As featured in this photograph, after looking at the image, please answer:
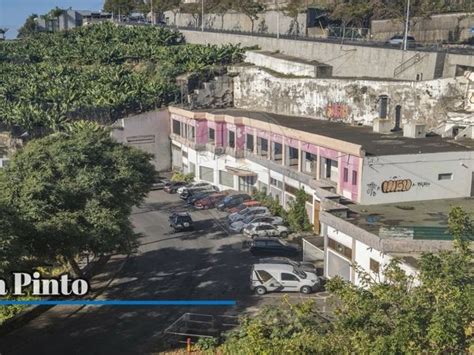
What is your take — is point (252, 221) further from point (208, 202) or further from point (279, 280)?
point (279, 280)

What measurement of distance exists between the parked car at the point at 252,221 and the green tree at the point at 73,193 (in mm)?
7955

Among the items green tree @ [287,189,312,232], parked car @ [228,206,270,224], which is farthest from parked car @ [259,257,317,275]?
parked car @ [228,206,270,224]

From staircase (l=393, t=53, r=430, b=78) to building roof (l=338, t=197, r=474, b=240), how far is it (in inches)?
510

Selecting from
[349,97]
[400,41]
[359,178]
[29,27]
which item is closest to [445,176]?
[359,178]

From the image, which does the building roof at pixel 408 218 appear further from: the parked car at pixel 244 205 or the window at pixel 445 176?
the parked car at pixel 244 205

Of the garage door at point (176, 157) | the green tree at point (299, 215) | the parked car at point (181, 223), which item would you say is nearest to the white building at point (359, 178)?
the green tree at point (299, 215)

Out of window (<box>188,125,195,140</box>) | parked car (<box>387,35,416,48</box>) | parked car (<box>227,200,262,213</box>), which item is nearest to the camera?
parked car (<box>227,200,262,213</box>)

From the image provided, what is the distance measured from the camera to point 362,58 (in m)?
44.2

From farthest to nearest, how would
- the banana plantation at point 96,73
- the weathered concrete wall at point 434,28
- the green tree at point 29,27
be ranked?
1. the green tree at point 29,27
2. the banana plantation at point 96,73
3. the weathered concrete wall at point 434,28

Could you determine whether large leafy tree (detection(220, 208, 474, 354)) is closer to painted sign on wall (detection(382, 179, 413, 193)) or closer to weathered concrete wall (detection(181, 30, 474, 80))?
painted sign on wall (detection(382, 179, 413, 193))

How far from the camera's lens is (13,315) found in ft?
72.1

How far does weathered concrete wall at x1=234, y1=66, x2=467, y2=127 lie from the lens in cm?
3547

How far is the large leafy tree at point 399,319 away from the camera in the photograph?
1020 centimetres

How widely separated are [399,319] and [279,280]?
46.6 ft
